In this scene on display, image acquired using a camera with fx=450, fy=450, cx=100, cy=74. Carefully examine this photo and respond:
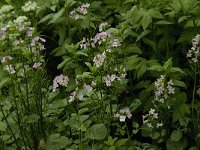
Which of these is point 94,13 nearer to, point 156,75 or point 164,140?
point 156,75

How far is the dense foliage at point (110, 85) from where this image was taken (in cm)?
265

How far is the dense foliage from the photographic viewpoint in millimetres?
2652

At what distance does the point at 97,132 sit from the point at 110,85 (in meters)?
0.28

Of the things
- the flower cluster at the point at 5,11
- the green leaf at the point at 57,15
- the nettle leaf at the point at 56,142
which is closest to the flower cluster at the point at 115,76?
the nettle leaf at the point at 56,142

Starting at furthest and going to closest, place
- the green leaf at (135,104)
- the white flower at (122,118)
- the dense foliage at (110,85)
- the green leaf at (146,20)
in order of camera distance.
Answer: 1. the green leaf at (146,20)
2. the green leaf at (135,104)
3. the dense foliage at (110,85)
4. the white flower at (122,118)

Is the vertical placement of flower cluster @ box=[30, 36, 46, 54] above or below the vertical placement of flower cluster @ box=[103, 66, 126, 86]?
above

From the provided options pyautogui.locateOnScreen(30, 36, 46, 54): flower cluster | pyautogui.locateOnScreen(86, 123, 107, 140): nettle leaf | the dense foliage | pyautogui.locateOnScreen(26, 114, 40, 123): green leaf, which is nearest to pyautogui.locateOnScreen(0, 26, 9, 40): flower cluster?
the dense foliage

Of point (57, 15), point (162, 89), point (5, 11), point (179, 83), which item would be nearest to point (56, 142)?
point (162, 89)

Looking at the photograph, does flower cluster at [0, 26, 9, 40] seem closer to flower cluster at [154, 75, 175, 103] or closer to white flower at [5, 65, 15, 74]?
white flower at [5, 65, 15, 74]

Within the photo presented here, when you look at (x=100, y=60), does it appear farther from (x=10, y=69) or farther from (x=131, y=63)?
(x=10, y=69)

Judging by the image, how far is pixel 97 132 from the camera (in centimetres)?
→ 260

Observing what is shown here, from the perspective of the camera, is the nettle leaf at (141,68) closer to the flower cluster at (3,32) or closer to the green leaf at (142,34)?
the green leaf at (142,34)

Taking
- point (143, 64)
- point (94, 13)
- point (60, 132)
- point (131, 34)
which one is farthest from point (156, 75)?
point (94, 13)

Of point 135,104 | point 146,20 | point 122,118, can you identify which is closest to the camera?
point 122,118
